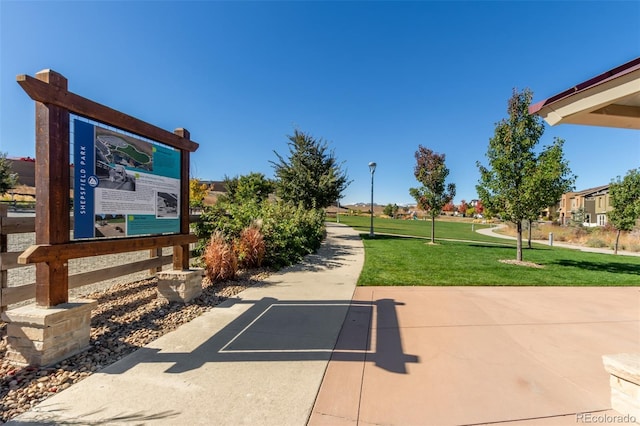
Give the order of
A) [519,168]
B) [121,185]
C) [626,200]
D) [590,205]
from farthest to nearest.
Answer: [590,205] < [626,200] < [519,168] < [121,185]

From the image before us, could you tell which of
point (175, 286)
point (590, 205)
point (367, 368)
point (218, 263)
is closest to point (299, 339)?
point (367, 368)

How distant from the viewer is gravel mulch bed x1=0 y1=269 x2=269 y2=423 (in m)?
2.72

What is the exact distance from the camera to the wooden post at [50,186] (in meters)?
3.34

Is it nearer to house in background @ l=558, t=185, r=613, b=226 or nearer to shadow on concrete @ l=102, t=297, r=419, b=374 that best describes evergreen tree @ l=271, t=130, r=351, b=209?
shadow on concrete @ l=102, t=297, r=419, b=374

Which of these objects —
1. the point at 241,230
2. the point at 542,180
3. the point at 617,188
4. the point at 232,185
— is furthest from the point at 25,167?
the point at 617,188

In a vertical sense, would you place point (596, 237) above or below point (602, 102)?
below

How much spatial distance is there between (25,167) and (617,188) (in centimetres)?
6831

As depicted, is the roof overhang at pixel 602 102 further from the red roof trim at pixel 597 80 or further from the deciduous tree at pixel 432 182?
the deciduous tree at pixel 432 182

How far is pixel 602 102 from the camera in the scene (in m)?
2.88

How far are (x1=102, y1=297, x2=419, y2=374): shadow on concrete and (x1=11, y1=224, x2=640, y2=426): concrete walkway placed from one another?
0.02m

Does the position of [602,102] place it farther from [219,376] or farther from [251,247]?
[251,247]

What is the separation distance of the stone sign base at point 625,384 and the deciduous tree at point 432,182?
1519cm

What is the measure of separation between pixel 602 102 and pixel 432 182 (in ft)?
47.9

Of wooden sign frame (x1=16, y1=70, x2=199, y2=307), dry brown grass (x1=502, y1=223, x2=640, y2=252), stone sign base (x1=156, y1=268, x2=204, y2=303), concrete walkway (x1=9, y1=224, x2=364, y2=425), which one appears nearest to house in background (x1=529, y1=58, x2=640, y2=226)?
concrete walkway (x1=9, y1=224, x2=364, y2=425)
